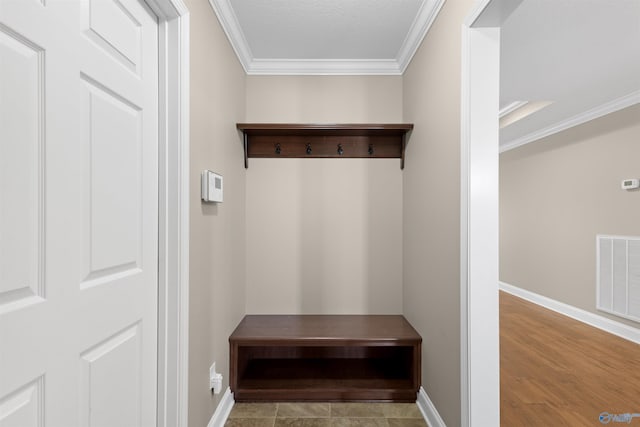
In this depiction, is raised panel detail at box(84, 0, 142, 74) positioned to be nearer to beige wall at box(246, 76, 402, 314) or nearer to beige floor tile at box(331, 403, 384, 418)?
beige wall at box(246, 76, 402, 314)

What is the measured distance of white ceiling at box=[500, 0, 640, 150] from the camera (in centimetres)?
203

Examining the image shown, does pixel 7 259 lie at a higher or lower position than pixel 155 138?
lower

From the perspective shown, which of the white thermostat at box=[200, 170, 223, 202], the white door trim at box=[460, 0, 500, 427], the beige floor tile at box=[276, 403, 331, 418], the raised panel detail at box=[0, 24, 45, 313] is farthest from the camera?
the beige floor tile at box=[276, 403, 331, 418]

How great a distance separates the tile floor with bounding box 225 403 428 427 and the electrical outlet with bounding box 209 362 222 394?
13.0 inches

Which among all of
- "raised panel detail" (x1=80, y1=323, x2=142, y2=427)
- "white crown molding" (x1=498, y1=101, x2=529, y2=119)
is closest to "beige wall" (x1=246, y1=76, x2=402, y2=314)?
"raised panel detail" (x1=80, y1=323, x2=142, y2=427)

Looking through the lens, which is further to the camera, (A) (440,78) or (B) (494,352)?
(A) (440,78)

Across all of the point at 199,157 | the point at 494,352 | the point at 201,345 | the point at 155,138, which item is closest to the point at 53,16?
the point at 155,138

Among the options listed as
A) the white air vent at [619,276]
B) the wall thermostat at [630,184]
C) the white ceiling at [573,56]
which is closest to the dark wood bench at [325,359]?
the white ceiling at [573,56]

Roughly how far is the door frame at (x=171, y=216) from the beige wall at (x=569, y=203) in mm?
4352

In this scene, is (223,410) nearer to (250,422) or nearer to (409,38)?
(250,422)

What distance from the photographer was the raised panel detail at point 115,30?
95cm

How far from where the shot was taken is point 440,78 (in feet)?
5.96

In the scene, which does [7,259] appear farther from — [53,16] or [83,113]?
[53,16]

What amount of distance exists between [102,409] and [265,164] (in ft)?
6.28
